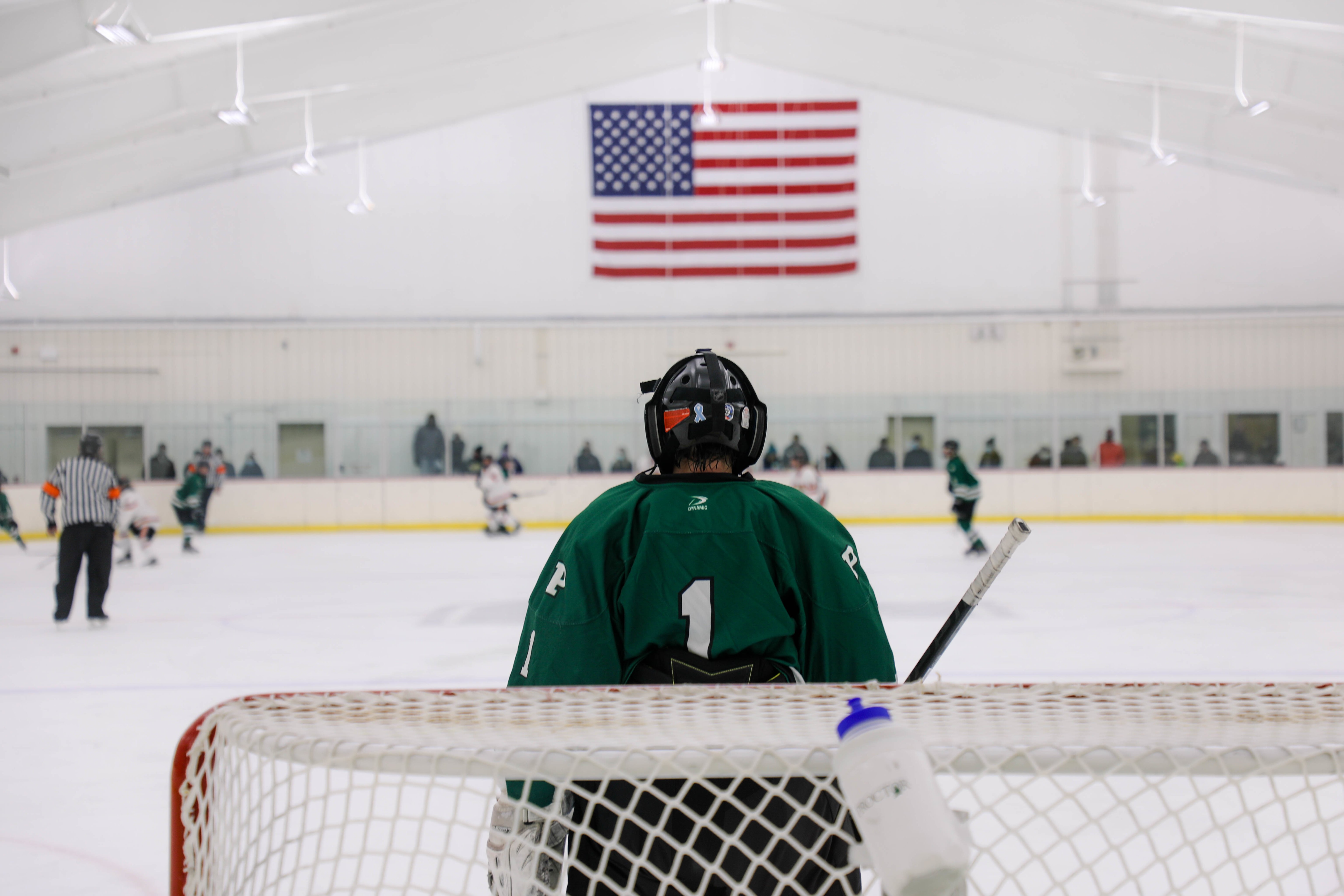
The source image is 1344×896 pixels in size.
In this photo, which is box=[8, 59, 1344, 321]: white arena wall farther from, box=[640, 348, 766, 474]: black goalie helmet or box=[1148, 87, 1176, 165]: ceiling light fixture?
box=[640, 348, 766, 474]: black goalie helmet

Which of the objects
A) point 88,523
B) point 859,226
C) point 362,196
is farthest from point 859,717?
point 859,226

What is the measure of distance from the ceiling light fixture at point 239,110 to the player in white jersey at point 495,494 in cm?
488

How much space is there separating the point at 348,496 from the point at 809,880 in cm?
1313

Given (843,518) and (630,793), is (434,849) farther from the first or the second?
(843,518)

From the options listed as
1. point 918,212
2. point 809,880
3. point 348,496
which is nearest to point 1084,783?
point 809,880

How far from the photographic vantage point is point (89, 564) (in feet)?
19.9

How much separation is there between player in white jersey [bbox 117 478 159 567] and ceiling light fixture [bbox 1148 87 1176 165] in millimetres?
11058

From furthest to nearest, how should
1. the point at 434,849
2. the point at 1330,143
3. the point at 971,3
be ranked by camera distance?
the point at 1330,143
the point at 971,3
the point at 434,849

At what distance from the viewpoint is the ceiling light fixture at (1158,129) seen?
10.2 m

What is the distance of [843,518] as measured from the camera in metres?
13.1

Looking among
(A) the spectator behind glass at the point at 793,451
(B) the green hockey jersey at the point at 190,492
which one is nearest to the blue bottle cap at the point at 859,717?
(B) the green hockey jersey at the point at 190,492

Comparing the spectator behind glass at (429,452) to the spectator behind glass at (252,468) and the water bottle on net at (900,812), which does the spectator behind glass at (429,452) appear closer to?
the spectator behind glass at (252,468)

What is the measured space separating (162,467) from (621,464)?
6.38 metres

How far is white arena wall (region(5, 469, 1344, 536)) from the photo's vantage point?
43.2 feet
